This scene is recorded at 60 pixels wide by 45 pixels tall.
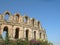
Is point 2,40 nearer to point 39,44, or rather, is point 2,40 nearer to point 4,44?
point 4,44

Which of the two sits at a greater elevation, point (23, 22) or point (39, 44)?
point (23, 22)

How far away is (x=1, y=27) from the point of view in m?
28.0

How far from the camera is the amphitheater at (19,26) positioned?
28.4 m

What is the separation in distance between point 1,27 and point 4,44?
232 inches

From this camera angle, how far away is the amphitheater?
2844 centimetres

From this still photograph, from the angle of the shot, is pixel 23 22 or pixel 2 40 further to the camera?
pixel 23 22

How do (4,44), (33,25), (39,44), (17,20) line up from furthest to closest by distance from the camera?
(33,25) → (17,20) → (39,44) → (4,44)

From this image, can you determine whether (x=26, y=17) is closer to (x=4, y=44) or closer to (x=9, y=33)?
(x=9, y=33)

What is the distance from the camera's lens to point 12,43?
23922 millimetres

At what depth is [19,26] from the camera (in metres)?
29.6

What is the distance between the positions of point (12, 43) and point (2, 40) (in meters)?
1.31

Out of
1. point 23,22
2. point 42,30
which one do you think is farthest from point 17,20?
A: point 42,30

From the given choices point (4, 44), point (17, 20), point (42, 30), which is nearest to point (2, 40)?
point (4, 44)

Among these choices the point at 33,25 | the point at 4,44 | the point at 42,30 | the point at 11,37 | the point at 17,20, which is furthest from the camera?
the point at 42,30
